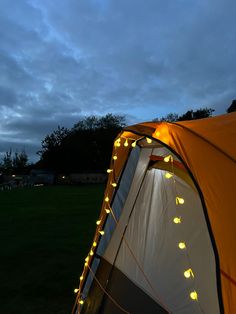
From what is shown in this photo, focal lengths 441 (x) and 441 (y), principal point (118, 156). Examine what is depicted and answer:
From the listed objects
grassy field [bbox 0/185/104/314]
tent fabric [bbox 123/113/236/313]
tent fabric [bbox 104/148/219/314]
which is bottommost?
grassy field [bbox 0/185/104/314]

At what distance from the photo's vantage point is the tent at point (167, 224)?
3.15 meters

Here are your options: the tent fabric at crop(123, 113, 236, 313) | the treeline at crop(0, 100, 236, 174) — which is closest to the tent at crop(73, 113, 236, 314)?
the tent fabric at crop(123, 113, 236, 313)

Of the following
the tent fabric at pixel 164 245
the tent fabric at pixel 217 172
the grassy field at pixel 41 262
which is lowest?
the grassy field at pixel 41 262

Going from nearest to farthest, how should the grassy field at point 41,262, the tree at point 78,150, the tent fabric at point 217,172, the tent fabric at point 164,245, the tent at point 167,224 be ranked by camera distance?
the tent fabric at point 217,172, the tent at point 167,224, the tent fabric at point 164,245, the grassy field at point 41,262, the tree at point 78,150

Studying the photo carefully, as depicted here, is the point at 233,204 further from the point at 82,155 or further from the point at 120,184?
the point at 82,155

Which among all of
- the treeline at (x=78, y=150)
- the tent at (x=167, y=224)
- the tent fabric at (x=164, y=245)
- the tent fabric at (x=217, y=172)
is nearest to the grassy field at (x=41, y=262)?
the tent at (x=167, y=224)

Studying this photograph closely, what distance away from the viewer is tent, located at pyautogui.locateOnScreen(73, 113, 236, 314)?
3.15 meters

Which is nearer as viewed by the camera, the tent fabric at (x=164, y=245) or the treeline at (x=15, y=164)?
the tent fabric at (x=164, y=245)

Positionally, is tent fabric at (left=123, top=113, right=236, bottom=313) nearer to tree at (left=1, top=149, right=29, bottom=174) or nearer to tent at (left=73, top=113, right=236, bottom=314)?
tent at (left=73, top=113, right=236, bottom=314)

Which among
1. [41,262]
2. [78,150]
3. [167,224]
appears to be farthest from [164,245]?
[78,150]

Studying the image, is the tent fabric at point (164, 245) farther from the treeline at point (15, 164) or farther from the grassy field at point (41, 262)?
the treeline at point (15, 164)

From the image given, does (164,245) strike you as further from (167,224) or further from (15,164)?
(15,164)

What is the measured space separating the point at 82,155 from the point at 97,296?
67.7 m

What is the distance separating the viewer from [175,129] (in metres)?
3.44
